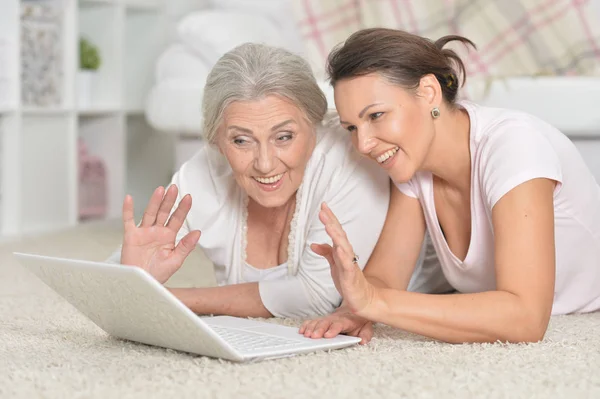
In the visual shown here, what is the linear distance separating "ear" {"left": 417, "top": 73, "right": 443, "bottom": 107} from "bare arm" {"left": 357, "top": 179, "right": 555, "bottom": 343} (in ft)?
0.74

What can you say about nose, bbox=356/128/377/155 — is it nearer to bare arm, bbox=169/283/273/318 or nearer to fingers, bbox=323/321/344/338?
fingers, bbox=323/321/344/338

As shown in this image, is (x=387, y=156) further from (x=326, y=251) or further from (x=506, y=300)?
(x=506, y=300)

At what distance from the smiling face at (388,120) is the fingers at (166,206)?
33 centimetres

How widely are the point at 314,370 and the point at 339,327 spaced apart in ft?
0.77

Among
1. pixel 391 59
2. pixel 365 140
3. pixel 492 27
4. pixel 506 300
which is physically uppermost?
pixel 492 27

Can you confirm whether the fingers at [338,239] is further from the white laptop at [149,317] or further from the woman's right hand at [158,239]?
the woman's right hand at [158,239]

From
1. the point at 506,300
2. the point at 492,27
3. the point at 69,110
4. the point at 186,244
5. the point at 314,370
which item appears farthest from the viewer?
the point at 69,110

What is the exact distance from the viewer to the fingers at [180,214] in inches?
67.9

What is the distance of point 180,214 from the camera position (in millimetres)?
1729

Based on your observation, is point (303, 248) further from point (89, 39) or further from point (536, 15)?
point (89, 39)

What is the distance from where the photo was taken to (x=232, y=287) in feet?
6.22

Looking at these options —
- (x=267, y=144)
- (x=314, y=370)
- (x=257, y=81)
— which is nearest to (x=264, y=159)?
(x=267, y=144)

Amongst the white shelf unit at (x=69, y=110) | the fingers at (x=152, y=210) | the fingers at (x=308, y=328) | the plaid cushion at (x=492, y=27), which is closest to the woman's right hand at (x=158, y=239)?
the fingers at (x=152, y=210)

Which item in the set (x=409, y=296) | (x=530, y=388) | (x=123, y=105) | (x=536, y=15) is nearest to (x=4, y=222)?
(x=123, y=105)
